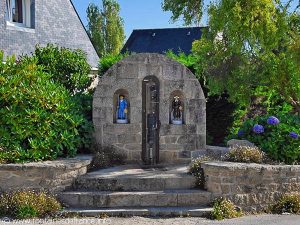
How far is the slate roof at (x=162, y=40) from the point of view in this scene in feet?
84.8

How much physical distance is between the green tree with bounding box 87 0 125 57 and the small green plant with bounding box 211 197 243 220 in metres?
23.9

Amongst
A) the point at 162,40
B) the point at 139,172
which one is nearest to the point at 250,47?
the point at 139,172

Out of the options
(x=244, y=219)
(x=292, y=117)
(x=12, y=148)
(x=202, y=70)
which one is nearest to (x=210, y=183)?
(x=244, y=219)

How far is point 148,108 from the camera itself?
9.82m

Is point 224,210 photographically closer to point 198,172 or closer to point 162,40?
point 198,172

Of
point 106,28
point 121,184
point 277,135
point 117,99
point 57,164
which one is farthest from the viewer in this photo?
point 106,28

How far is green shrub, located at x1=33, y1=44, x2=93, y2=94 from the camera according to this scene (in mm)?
11234

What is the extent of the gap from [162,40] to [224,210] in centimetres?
2054

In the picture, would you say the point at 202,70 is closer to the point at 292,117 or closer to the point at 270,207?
the point at 292,117

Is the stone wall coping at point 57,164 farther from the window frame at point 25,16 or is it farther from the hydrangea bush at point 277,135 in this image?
the window frame at point 25,16

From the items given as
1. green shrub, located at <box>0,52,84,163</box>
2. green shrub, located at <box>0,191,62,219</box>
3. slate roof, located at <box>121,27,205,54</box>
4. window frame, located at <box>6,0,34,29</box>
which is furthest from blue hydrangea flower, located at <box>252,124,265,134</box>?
Result: slate roof, located at <box>121,27,205,54</box>

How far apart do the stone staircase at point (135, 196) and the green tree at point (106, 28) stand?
76.3 feet

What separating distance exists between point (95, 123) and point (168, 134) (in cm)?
158

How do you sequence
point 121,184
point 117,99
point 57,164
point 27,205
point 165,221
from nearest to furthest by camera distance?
point 165,221 < point 27,205 < point 57,164 < point 121,184 < point 117,99
